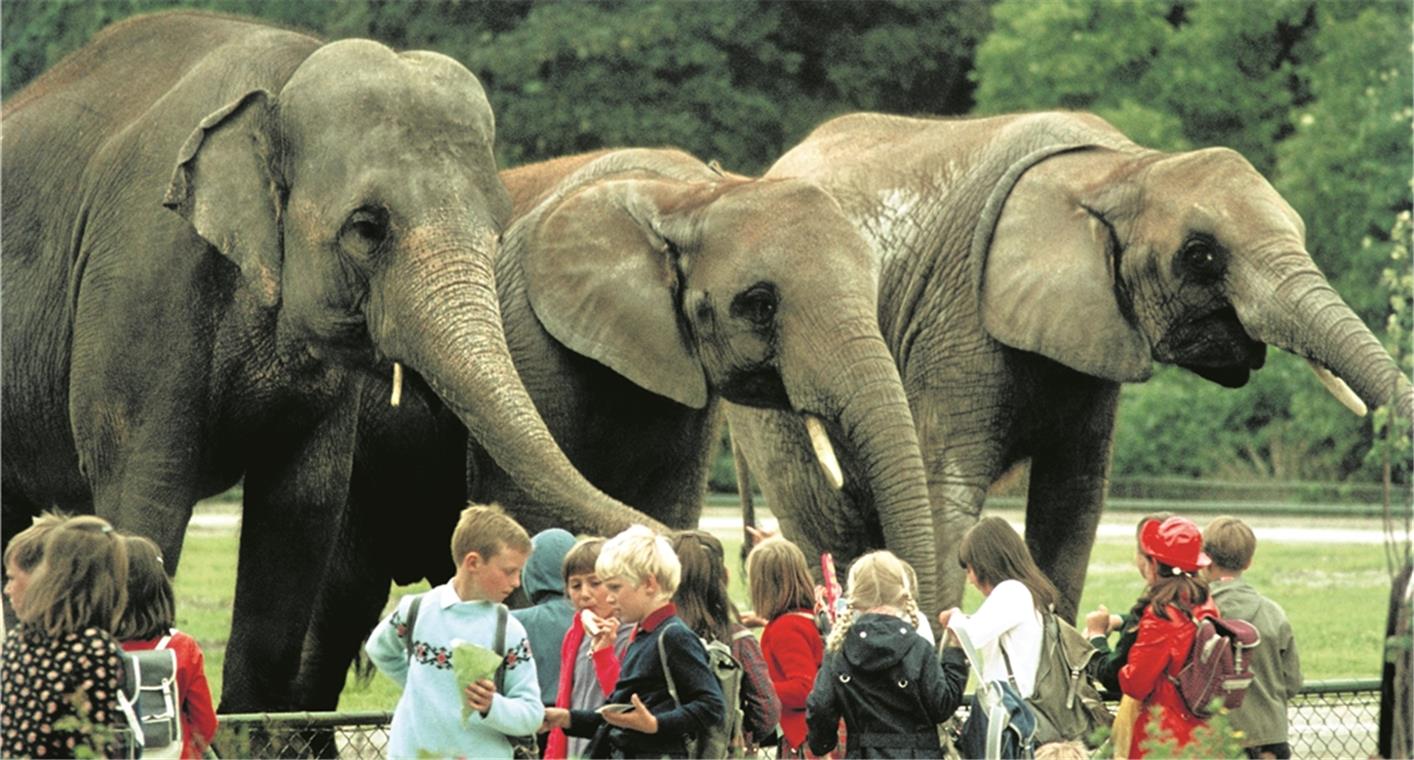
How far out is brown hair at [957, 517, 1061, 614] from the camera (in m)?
8.32

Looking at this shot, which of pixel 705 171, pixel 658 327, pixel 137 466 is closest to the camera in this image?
pixel 137 466

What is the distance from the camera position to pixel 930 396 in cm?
1327

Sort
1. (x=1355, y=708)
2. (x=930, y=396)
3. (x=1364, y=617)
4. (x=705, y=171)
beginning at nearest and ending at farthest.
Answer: (x=705, y=171) < (x=930, y=396) < (x=1355, y=708) < (x=1364, y=617)

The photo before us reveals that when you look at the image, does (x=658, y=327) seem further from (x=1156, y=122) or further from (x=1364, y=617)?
(x=1156, y=122)

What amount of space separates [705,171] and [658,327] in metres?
1.27

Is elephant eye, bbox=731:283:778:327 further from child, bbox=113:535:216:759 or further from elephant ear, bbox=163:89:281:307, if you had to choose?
child, bbox=113:535:216:759

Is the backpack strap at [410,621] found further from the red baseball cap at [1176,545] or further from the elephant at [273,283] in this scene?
the red baseball cap at [1176,545]

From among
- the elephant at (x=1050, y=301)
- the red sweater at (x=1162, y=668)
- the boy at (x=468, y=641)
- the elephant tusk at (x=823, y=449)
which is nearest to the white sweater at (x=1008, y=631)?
the red sweater at (x=1162, y=668)

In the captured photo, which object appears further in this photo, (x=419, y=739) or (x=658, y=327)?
(x=658, y=327)

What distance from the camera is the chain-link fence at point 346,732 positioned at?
8.80 m

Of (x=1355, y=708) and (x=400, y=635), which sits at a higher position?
(x=400, y=635)

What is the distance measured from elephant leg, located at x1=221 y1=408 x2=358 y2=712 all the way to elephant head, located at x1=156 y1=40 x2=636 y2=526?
21.6 inches

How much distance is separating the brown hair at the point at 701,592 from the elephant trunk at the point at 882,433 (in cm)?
279

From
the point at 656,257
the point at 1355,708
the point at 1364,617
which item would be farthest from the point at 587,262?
the point at 1364,617
